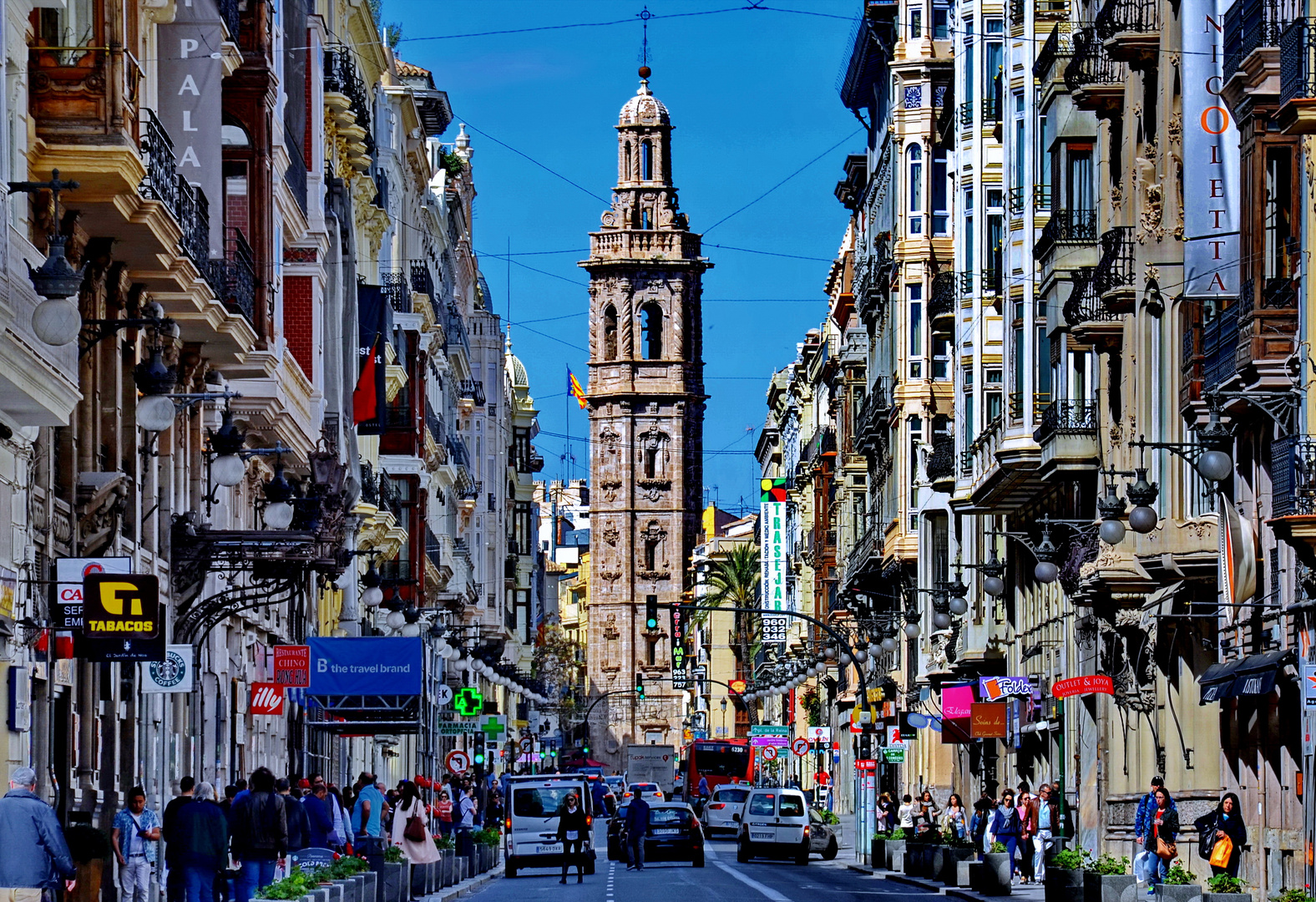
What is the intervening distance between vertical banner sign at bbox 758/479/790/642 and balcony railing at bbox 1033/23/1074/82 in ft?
279

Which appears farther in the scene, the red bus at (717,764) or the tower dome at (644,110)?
the tower dome at (644,110)

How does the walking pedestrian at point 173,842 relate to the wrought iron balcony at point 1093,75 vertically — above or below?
below

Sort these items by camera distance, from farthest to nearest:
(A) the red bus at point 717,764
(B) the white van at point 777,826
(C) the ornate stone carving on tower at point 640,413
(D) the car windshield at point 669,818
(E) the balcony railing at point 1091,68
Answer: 1. (C) the ornate stone carving on tower at point 640,413
2. (A) the red bus at point 717,764
3. (B) the white van at point 777,826
4. (D) the car windshield at point 669,818
5. (E) the balcony railing at point 1091,68

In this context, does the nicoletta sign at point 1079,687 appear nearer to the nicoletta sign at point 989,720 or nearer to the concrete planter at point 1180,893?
the concrete planter at point 1180,893

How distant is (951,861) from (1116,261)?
375 inches

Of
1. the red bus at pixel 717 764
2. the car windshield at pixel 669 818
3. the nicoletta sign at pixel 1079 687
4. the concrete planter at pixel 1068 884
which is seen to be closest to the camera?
the concrete planter at pixel 1068 884

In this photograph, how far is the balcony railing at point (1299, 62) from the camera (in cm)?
2738

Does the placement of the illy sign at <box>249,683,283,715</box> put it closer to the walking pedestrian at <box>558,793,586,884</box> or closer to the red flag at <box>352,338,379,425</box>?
the walking pedestrian at <box>558,793,586,884</box>

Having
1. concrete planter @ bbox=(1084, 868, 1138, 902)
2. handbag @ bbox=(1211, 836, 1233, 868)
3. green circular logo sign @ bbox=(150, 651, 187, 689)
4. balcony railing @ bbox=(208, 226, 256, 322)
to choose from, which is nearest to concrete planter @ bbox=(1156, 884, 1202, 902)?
handbag @ bbox=(1211, 836, 1233, 868)

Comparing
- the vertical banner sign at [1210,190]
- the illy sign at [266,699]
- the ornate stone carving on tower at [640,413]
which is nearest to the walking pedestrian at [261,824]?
the illy sign at [266,699]

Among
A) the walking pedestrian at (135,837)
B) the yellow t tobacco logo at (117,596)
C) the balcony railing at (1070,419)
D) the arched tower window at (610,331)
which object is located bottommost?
the walking pedestrian at (135,837)

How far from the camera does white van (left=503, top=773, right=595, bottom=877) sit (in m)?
49.2

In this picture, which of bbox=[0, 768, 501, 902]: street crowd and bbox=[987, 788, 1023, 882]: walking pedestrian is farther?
bbox=[987, 788, 1023, 882]: walking pedestrian

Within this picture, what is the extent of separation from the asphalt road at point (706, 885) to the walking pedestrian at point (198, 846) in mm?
11595
